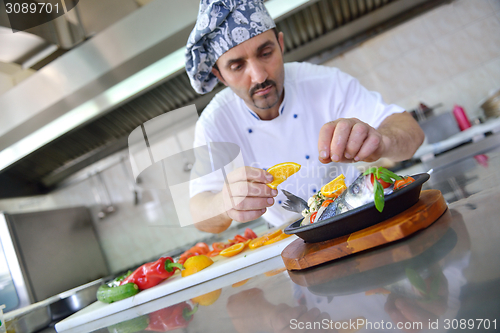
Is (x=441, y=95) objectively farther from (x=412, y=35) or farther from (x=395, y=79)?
(x=412, y=35)

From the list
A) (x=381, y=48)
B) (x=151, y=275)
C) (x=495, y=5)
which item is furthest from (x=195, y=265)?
(x=495, y=5)

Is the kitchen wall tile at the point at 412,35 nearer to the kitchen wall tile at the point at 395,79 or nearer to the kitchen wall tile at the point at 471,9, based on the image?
the kitchen wall tile at the point at 395,79

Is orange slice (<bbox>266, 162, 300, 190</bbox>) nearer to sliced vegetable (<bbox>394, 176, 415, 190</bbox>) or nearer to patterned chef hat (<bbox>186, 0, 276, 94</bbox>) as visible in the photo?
sliced vegetable (<bbox>394, 176, 415, 190</bbox>)

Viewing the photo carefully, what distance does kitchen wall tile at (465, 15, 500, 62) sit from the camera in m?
2.39

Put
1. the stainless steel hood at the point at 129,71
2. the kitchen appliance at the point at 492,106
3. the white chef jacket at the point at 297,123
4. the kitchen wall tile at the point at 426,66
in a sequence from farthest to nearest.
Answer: the kitchen wall tile at the point at 426,66, the kitchen appliance at the point at 492,106, the stainless steel hood at the point at 129,71, the white chef jacket at the point at 297,123

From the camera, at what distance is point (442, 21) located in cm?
244

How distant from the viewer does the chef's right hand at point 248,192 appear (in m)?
0.67

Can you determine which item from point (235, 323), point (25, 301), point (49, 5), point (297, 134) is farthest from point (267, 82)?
point (25, 301)

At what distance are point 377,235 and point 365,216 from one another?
0.12 ft

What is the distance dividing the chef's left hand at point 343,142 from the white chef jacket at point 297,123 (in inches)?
24.5

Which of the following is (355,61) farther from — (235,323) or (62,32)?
(235,323)

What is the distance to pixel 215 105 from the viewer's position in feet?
4.57

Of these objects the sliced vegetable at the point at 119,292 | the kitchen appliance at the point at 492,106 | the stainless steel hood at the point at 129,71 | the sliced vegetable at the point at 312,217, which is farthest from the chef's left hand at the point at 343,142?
the kitchen appliance at the point at 492,106

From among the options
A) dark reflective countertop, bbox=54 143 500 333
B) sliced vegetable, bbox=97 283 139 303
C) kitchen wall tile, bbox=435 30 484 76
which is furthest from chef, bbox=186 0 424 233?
kitchen wall tile, bbox=435 30 484 76
